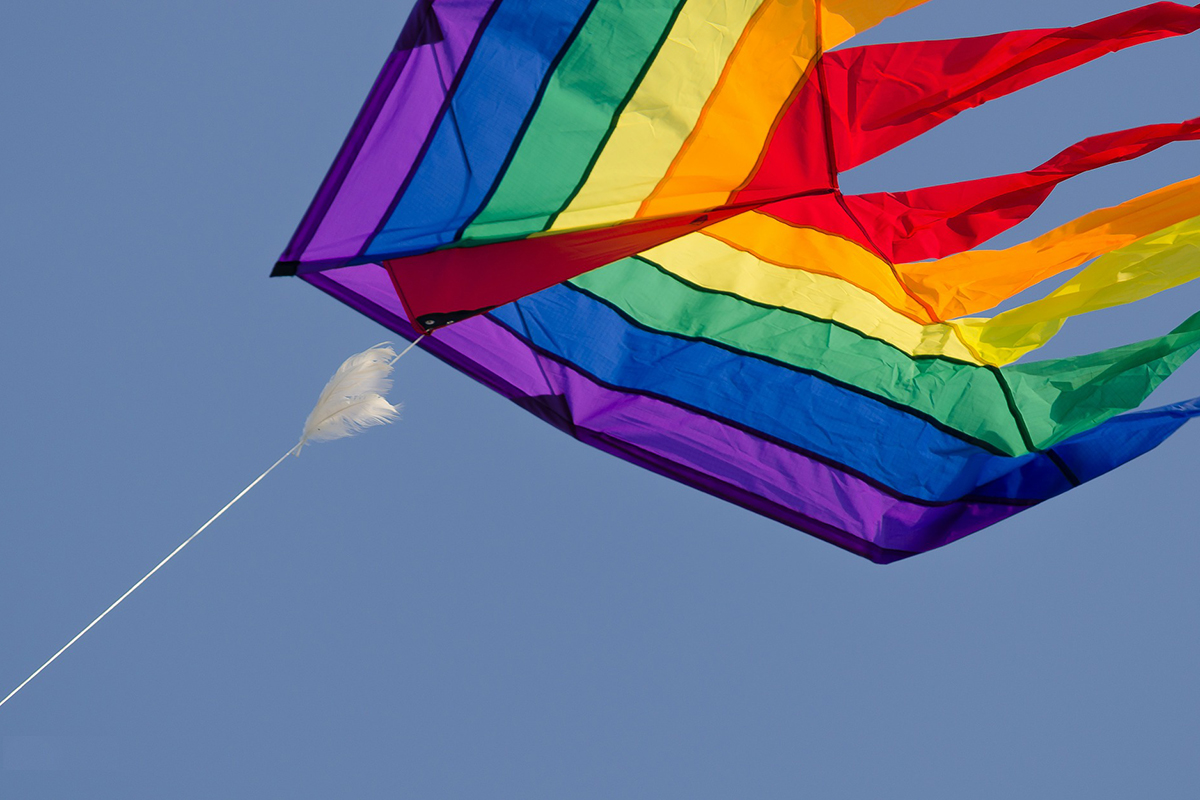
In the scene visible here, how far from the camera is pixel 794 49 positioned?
4.07 m

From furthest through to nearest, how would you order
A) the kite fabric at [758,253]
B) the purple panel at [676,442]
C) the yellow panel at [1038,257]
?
the purple panel at [676,442]
the yellow panel at [1038,257]
the kite fabric at [758,253]

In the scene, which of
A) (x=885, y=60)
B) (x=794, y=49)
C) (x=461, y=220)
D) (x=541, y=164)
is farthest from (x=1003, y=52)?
(x=461, y=220)

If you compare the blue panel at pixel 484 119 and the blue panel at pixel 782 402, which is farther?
the blue panel at pixel 782 402

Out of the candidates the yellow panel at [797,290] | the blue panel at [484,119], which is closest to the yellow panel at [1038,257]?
the yellow panel at [797,290]

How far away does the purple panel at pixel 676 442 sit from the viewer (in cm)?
460

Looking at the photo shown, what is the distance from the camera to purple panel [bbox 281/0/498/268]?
382cm

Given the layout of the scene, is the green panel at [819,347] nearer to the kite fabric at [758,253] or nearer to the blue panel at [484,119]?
the kite fabric at [758,253]

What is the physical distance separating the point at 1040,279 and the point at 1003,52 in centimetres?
80

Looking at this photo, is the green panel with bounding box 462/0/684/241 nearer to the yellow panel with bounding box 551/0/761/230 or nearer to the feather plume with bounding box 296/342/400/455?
the yellow panel with bounding box 551/0/761/230

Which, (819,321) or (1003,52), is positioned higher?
(1003,52)

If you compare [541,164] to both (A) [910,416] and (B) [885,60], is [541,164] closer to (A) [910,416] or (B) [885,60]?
(B) [885,60]

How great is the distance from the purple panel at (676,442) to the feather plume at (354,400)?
17.6 inches

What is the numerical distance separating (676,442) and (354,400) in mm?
1244

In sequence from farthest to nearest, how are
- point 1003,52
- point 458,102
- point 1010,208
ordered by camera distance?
point 1010,208 < point 1003,52 < point 458,102
